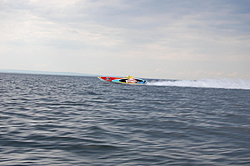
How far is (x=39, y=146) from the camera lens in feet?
27.9

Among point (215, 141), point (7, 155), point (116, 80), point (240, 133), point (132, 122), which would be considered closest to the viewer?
point (7, 155)

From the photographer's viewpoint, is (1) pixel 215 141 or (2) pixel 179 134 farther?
(2) pixel 179 134

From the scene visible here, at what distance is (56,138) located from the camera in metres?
9.73

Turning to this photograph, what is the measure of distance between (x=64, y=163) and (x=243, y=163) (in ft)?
18.8

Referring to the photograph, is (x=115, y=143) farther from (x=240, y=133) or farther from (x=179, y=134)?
(x=240, y=133)

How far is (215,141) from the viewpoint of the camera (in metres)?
10.2

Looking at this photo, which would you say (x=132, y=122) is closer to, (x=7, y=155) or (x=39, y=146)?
(x=39, y=146)

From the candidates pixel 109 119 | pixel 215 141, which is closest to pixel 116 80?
pixel 109 119

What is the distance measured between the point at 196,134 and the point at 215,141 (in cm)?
130

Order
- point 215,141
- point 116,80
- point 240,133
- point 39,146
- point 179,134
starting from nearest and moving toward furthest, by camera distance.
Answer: point 39,146
point 215,141
point 179,134
point 240,133
point 116,80

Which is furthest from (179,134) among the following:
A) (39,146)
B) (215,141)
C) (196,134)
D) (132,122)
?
(39,146)

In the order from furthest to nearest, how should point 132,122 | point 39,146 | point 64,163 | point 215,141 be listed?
point 132,122 → point 215,141 → point 39,146 → point 64,163

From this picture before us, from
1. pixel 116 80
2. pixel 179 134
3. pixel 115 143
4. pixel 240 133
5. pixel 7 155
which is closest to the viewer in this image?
pixel 7 155

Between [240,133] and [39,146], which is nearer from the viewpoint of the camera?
[39,146]
